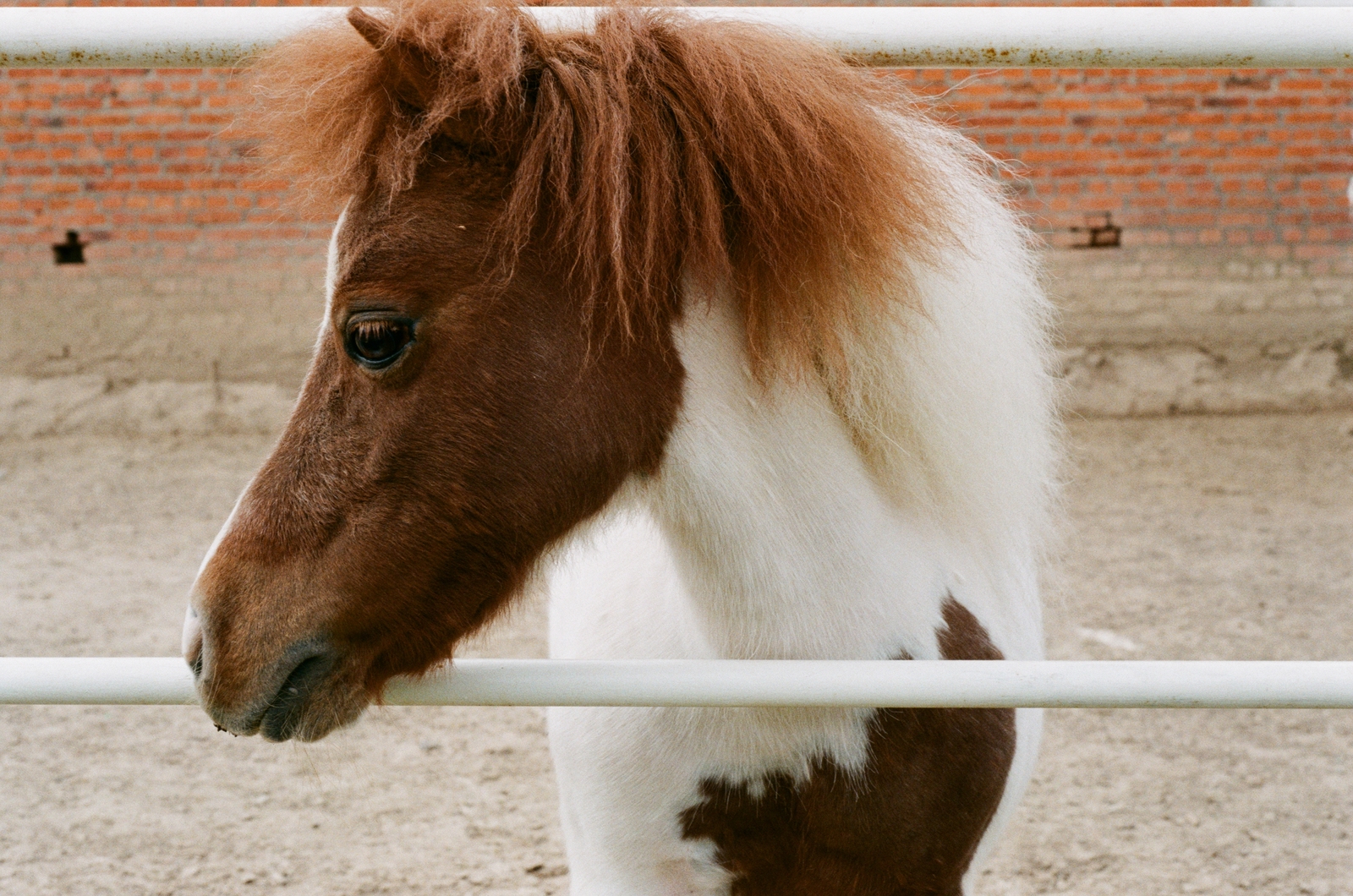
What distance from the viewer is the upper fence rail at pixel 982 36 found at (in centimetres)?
113

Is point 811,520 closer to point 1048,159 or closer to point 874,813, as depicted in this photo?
point 874,813

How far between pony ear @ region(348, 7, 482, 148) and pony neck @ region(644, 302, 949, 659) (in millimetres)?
292

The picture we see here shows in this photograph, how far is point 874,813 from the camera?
1.39m

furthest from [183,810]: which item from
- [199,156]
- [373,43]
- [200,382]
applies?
[199,156]

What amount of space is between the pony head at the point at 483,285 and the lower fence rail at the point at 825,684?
0.08 metres

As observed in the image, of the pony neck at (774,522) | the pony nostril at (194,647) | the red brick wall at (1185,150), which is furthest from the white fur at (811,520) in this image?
the red brick wall at (1185,150)

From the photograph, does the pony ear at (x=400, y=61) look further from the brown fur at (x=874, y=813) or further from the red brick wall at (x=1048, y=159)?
the red brick wall at (x=1048, y=159)

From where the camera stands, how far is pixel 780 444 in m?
1.29

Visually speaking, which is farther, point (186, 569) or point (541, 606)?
point (186, 569)

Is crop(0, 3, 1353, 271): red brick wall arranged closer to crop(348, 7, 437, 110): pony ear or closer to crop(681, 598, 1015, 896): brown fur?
crop(681, 598, 1015, 896): brown fur

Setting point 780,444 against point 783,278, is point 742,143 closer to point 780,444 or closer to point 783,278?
point 783,278

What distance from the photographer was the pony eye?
3.69 ft

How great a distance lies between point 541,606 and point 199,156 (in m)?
3.44

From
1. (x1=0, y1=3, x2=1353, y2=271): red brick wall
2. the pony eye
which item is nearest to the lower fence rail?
the pony eye
